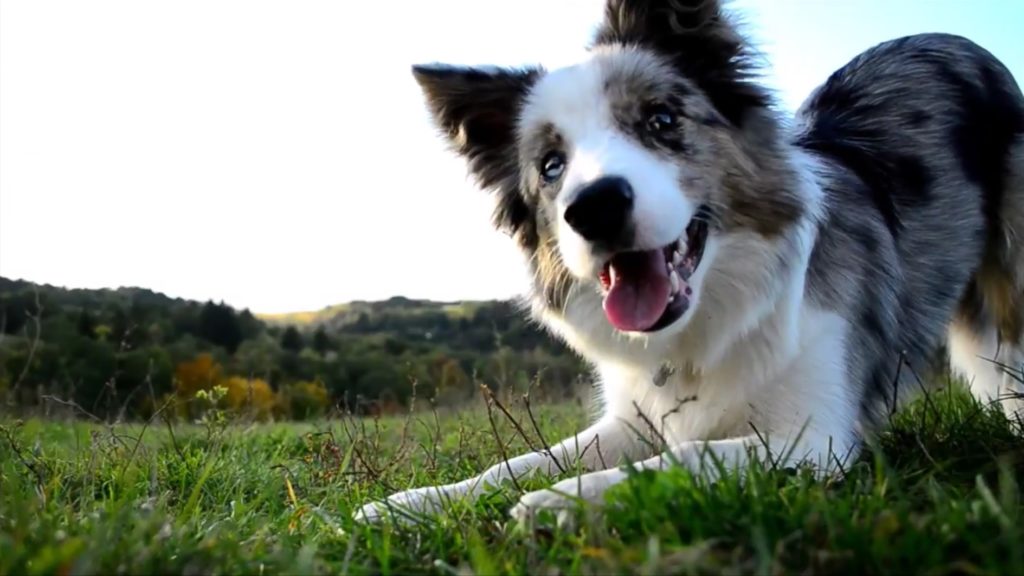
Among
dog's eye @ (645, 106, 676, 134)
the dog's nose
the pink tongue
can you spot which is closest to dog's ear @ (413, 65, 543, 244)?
dog's eye @ (645, 106, 676, 134)

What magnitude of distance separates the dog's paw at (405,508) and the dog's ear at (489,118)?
5.20ft

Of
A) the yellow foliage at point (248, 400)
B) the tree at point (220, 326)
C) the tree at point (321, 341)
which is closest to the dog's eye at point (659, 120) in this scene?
the yellow foliage at point (248, 400)

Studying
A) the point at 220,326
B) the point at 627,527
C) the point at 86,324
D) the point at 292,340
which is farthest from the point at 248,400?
the point at 292,340

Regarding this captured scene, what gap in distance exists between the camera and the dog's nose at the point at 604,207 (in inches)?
138

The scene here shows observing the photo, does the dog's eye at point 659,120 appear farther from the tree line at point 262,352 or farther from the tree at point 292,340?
the tree at point 292,340

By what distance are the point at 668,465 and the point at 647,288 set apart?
1.24 m

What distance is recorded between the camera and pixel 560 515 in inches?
104

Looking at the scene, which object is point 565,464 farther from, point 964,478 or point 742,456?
point 964,478

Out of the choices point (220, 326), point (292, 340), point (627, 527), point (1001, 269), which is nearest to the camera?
point (627, 527)

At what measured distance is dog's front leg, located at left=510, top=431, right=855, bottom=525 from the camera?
2.66m

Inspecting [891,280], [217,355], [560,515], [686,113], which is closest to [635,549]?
[560,515]

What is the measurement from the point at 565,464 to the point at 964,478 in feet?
5.60

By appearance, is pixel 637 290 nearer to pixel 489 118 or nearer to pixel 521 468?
pixel 521 468

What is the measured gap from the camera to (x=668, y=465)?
2.72 m
